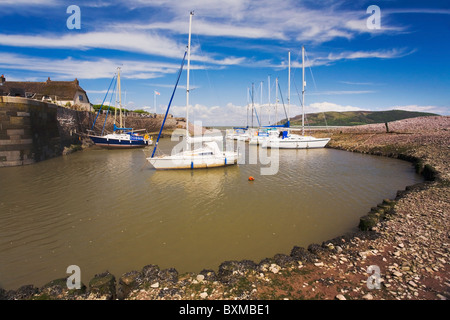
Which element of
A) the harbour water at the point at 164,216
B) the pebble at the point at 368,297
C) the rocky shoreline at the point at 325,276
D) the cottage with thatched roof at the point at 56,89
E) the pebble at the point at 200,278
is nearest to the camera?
the pebble at the point at 368,297

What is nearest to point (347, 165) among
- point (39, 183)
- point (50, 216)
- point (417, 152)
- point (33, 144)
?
point (417, 152)

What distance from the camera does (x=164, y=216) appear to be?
11.0 meters

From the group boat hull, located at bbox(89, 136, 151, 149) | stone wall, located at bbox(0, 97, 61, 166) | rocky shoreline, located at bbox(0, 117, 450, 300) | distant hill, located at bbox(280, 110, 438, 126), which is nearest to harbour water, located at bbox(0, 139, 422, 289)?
rocky shoreline, located at bbox(0, 117, 450, 300)

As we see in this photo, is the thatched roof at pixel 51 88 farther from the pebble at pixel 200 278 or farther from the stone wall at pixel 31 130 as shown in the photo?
the pebble at pixel 200 278

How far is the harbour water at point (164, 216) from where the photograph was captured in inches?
296

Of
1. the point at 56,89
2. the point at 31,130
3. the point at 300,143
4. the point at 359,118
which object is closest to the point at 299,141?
the point at 300,143

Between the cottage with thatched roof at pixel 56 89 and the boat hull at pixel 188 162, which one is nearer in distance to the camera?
the boat hull at pixel 188 162

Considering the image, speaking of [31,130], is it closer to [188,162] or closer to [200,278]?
[188,162]

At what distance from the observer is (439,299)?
473 centimetres

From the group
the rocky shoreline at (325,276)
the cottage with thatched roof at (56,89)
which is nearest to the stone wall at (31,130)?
the cottage with thatched roof at (56,89)

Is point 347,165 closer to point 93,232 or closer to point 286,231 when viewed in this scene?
point 286,231
